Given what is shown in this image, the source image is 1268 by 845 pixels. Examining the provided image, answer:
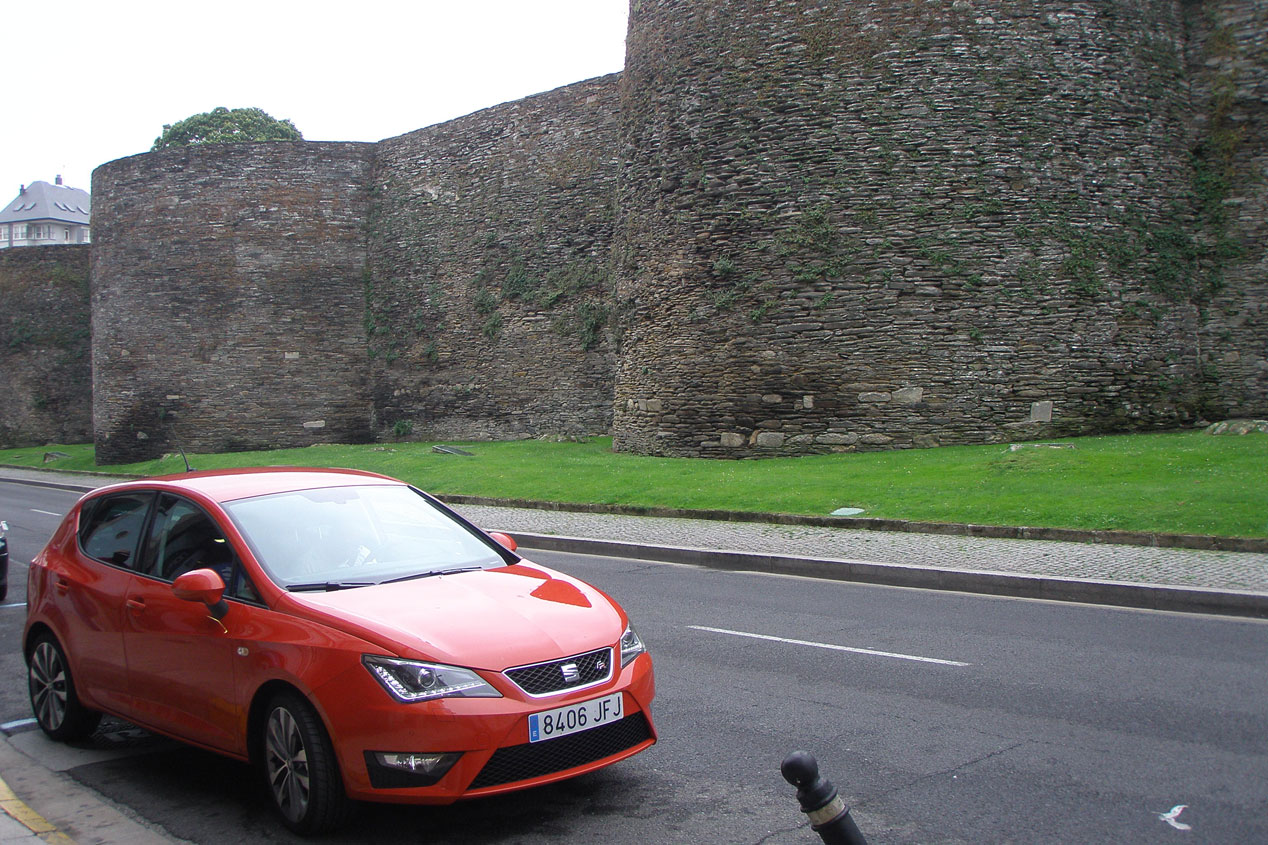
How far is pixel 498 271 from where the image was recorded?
29016mm

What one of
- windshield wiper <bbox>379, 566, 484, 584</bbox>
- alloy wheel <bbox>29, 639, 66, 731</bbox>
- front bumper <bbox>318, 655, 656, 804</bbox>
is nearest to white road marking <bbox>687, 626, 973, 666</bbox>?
windshield wiper <bbox>379, 566, 484, 584</bbox>

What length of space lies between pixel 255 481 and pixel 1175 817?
184 inches

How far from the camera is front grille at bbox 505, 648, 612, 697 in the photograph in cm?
415

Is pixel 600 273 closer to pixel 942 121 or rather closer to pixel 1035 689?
pixel 942 121

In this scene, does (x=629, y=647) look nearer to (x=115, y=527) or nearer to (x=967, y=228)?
(x=115, y=527)

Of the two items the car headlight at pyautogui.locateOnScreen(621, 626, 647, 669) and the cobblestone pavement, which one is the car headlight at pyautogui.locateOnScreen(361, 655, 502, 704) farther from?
the cobblestone pavement

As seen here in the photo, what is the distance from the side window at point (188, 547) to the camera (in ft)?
15.6

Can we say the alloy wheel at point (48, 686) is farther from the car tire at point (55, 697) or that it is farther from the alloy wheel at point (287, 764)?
the alloy wheel at point (287, 764)

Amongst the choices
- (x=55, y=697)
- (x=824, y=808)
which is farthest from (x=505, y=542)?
(x=824, y=808)

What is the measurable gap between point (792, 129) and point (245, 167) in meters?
20.2

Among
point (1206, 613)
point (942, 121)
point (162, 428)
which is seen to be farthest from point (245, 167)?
point (1206, 613)

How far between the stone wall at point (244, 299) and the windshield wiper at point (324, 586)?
95.3ft

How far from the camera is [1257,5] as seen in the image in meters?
18.7

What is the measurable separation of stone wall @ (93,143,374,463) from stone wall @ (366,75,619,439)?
3.46 ft
